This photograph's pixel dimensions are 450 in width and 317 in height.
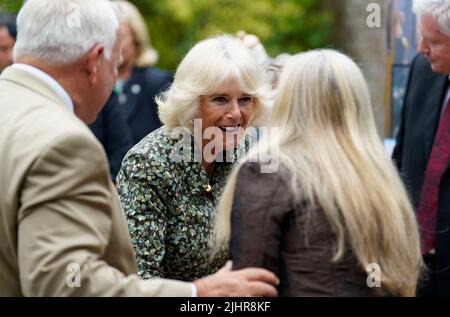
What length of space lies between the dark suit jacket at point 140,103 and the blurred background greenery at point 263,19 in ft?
18.0

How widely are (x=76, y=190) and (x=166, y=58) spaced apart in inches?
453

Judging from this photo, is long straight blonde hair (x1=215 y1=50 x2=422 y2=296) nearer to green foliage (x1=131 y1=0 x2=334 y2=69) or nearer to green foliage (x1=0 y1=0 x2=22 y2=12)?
green foliage (x1=131 y1=0 x2=334 y2=69)

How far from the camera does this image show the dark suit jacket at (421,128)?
16.4 ft

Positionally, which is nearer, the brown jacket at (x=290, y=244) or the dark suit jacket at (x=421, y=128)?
the brown jacket at (x=290, y=244)

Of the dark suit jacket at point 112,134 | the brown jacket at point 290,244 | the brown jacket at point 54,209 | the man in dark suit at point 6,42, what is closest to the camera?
the brown jacket at point 54,209

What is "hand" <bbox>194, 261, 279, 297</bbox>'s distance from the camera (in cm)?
315

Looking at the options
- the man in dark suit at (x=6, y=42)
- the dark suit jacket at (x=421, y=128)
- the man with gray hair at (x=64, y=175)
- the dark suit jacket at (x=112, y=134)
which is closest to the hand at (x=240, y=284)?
the man with gray hair at (x=64, y=175)

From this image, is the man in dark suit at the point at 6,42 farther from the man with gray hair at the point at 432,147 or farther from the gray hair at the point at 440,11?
the gray hair at the point at 440,11

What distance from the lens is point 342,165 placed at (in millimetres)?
3225

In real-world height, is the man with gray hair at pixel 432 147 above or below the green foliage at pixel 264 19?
above

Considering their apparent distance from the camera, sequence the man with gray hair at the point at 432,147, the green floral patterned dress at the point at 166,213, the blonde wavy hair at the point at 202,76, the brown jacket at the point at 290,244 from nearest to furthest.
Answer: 1. the brown jacket at the point at 290,244
2. the green floral patterned dress at the point at 166,213
3. the blonde wavy hair at the point at 202,76
4. the man with gray hair at the point at 432,147

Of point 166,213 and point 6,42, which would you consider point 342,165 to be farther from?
point 6,42

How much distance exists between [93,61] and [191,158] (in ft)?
4.08
